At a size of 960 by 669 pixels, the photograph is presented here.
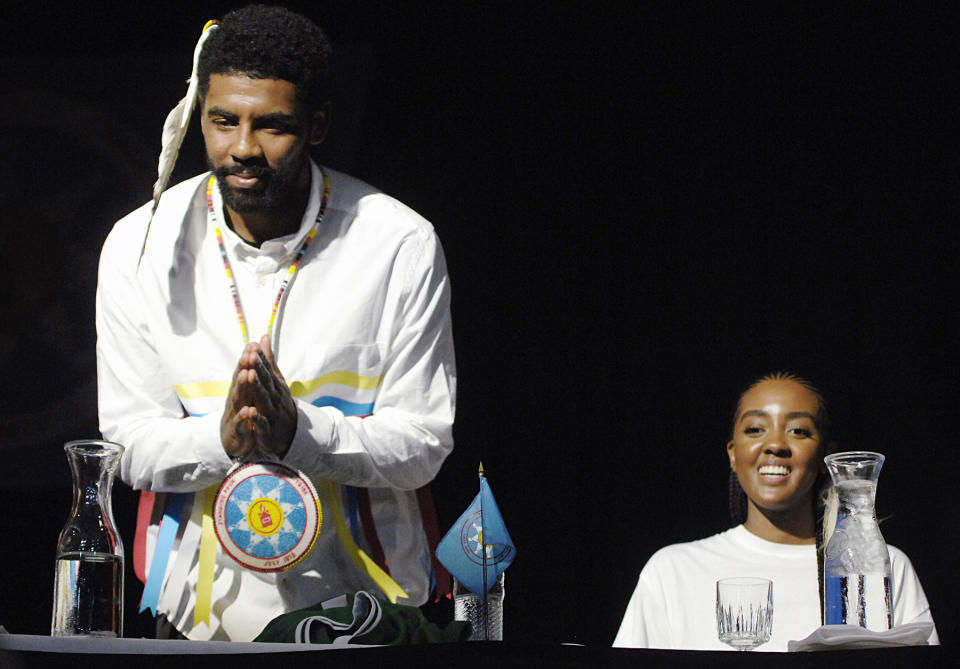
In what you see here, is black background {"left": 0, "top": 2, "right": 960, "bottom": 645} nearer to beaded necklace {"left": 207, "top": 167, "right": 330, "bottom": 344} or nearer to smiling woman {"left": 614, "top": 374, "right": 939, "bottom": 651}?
smiling woman {"left": 614, "top": 374, "right": 939, "bottom": 651}

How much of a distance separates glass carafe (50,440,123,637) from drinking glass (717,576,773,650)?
99cm

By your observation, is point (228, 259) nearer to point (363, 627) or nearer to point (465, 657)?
point (363, 627)

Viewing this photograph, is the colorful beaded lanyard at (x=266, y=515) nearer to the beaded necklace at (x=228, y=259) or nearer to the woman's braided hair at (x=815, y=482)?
the beaded necklace at (x=228, y=259)

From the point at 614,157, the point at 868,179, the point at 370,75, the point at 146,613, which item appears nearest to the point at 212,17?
the point at 370,75

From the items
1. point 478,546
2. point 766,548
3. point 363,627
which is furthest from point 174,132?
point 766,548

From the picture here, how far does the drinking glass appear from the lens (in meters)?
2.27

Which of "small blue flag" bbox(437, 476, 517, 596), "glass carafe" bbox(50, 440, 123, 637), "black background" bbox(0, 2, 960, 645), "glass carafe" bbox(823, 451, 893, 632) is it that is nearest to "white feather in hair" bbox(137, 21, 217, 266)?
"black background" bbox(0, 2, 960, 645)

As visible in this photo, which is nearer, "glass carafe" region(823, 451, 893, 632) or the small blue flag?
"glass carafe" region(823, 451, 893, 632)

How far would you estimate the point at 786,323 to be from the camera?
3453 mm

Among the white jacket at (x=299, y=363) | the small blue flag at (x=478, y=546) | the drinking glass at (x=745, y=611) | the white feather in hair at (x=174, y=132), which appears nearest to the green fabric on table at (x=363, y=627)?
A: the small blue flag at (x=478, y=546)

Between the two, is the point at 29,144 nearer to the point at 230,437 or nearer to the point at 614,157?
the point at 230,437

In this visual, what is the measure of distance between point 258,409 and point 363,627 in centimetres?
64

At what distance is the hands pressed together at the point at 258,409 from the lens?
261 cm

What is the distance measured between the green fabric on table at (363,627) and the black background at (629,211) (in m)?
0.98
